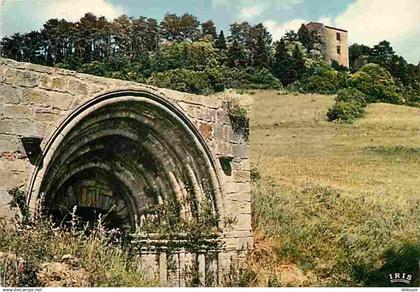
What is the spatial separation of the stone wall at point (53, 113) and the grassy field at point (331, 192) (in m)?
1.12

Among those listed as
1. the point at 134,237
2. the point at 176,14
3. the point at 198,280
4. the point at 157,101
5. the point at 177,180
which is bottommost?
the point at 198,280

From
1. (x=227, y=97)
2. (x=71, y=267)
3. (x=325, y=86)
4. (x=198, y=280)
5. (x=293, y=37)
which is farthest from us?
(x=325, y=86)

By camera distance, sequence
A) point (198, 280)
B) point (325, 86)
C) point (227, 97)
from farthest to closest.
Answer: point (325, 86), point (227, 97), point (198, 280)

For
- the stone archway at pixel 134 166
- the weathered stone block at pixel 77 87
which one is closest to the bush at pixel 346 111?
the stone archway at pixel 134 166

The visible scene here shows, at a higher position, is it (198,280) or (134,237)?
(134,237)

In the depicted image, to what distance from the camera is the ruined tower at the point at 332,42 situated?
9805mm

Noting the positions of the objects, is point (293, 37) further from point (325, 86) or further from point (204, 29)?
point (325, 86)

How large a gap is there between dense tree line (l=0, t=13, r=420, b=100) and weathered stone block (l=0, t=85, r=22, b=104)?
1.86ft

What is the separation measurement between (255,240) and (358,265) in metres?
1.68

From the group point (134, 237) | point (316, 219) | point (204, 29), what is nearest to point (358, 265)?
point (316, 219)

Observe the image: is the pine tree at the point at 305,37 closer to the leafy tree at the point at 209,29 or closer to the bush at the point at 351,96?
the leafy tree at the point at 209,29

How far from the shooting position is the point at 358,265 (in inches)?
413

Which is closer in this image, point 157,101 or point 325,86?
point 157,101

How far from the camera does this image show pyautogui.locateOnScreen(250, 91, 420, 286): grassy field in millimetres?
10297
